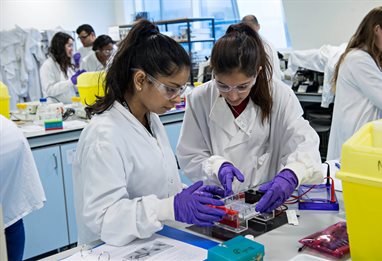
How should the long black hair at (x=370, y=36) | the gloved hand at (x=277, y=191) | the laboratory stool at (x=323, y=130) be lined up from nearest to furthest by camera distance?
the gloved hand at (x=277, y=191)
the long black hair at (x=370, y=36)
the laboratory stool at (x=323, y=130)

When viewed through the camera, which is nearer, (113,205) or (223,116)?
(113,205)

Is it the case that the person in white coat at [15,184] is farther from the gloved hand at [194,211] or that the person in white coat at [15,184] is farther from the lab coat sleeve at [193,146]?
the gloved hand at [194,211]

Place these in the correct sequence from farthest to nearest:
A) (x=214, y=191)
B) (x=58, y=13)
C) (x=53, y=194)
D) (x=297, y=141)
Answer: (x=58, y=13) < (x=53, y=194) < (x=297, y=141) < (x=214, y=191)

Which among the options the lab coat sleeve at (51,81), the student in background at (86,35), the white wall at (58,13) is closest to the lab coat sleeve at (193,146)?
the lab coat sleeve at (51,81)

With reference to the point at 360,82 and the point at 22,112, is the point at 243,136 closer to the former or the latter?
the point at 360,82

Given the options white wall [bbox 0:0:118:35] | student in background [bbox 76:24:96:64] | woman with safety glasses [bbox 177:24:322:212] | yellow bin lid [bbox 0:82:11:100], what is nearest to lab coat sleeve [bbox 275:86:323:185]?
woman with safety glasses [bbox 177:24:322:212]

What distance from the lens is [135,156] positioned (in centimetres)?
132

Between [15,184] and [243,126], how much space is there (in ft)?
3.42

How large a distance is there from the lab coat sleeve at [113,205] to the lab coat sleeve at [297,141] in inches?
20.2

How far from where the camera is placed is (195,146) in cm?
179

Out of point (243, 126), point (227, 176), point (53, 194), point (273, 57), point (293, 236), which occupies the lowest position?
point (53, 194)

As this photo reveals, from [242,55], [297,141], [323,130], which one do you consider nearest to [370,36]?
[297,141]

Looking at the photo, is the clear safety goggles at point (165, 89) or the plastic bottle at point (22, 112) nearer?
the clear safety goggles at point (165, 89)

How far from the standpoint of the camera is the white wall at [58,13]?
22.0ft
